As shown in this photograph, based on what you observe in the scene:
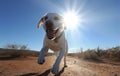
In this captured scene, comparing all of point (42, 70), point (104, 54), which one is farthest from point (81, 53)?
point (42, 70)

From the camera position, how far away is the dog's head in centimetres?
629

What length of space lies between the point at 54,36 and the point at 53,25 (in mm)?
433

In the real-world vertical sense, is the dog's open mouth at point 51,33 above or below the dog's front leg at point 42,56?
above

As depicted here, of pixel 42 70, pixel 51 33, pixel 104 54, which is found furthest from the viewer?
pixel 104 54

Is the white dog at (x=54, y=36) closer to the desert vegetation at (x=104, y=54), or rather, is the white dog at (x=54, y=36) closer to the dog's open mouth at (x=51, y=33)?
the dog's open mouth at (x=51, y=33)

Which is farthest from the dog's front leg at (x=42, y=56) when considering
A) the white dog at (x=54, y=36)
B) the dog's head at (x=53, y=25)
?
the dog's head at (x=53, y=25)

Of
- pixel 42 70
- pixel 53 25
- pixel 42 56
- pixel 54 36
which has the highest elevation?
pixel 53 25

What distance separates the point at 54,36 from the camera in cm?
663

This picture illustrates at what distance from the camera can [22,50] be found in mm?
14883

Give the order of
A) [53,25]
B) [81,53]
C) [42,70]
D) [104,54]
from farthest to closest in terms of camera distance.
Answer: [104,54]
[81,53]
[42,70]
[53,25]

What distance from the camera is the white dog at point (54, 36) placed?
630cm

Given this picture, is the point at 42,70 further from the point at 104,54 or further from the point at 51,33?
the point at 104,54

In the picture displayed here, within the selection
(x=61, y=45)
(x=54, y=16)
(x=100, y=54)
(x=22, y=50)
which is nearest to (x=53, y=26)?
(x=54, y=16)

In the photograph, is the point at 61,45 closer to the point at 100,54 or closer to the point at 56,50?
the point at 56,50
